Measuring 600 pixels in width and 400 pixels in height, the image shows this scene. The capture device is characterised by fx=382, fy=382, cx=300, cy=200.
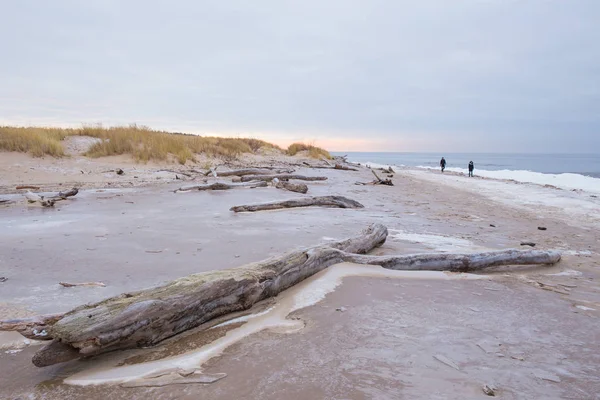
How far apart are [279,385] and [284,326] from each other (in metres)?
0.67

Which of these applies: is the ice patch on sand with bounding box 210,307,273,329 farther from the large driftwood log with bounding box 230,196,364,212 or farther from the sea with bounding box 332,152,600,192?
the sea with bounding box 332,152,600,192

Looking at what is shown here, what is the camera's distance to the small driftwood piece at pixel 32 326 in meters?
2.15

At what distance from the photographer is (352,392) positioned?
1.82m

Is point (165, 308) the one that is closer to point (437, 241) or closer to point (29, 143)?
point (437, 241)

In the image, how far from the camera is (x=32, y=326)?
2.23 meters

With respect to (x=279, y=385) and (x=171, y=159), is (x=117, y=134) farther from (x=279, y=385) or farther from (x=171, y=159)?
(x=279, y=385)

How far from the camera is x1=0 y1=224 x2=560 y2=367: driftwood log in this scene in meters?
2.04

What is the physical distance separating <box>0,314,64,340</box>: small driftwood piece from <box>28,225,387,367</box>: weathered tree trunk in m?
0.16

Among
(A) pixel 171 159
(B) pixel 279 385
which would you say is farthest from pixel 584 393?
(A) pixel 171 159

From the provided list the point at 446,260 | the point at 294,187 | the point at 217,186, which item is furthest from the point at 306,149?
the point at 446,260

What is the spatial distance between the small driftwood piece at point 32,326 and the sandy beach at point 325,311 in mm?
86

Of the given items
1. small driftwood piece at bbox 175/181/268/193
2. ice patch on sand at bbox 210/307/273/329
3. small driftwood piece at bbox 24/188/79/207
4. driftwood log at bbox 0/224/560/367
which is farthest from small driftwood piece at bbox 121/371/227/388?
small driftwood piece at bbox 175/181/268/193

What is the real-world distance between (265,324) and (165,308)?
664 millimetres

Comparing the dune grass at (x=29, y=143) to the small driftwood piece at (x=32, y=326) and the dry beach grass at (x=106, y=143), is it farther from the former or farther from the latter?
the small driftwood piece at (x=32, y=326)
